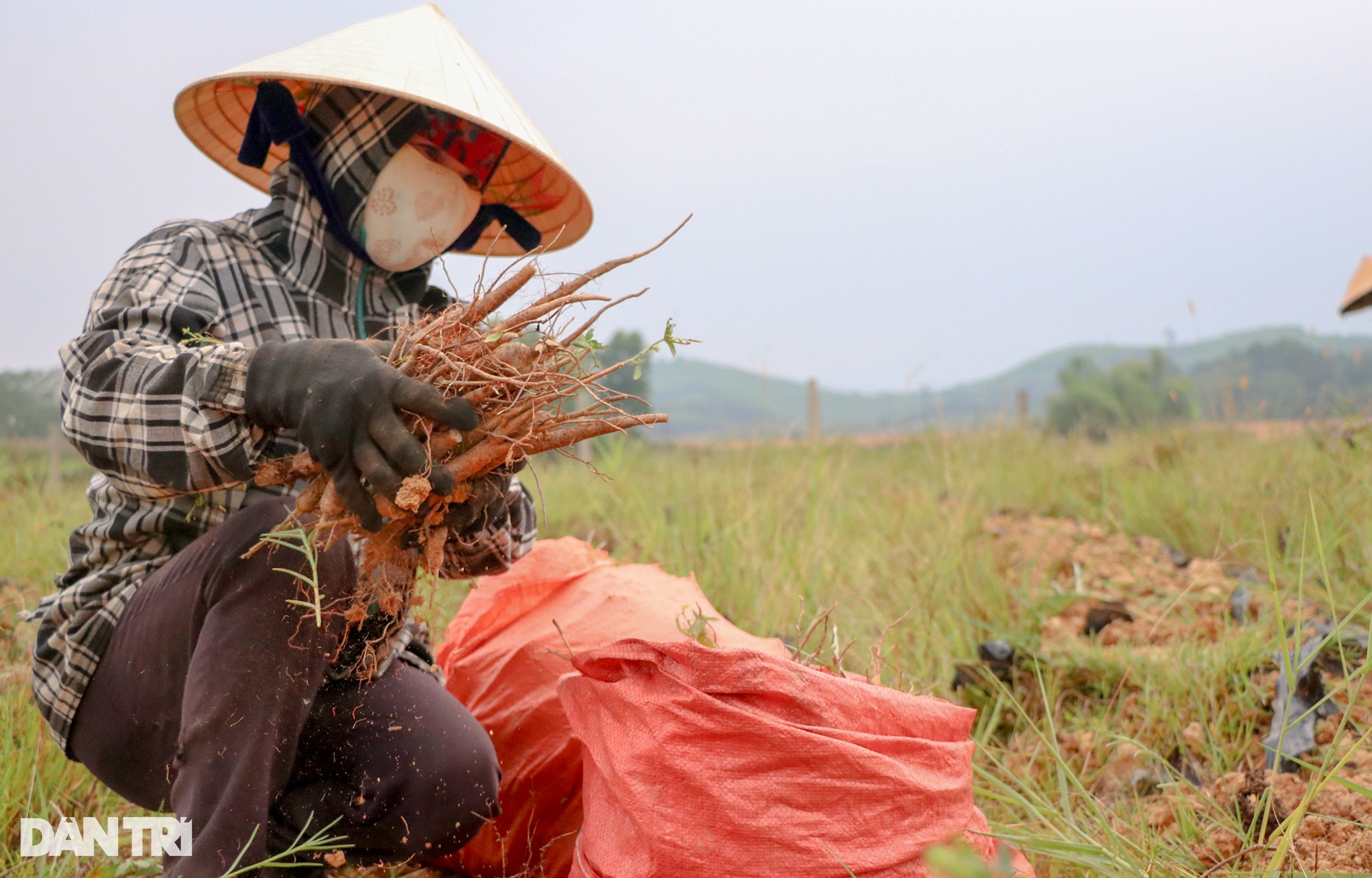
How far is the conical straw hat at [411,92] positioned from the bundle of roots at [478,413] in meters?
0.15

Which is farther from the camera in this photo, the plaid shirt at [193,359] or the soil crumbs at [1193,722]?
the soil crumbs at [1193,722]

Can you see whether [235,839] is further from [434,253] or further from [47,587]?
[47,587]

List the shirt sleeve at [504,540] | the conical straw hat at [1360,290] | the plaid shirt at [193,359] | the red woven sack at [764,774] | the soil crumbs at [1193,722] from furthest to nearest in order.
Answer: the conical straw hat at [1360,290] < the shirt sleeve at [504,540] < the soil crumbs at [1193,722] < the plaid shirt at [193,359] < the red woven sack at [764,774]

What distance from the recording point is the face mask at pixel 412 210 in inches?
65.6

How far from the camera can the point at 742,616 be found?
269cm

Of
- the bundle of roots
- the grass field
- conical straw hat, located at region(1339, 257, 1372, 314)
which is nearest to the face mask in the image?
the bundle of roots

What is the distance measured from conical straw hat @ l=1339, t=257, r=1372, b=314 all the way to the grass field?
1.05 metres

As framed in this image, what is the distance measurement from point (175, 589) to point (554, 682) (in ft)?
2.21

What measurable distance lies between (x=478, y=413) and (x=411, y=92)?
0.64 meters

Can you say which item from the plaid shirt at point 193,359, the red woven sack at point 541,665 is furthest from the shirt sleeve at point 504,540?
the red woven sack at point 541,665

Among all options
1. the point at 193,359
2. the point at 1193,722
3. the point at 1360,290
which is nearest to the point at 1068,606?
the point at 1193,722

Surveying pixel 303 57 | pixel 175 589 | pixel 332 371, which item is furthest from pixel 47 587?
pixel 332 371

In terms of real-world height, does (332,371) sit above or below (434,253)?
below

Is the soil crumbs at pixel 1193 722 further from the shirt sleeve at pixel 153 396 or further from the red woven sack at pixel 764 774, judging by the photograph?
the shirt sleeve at pixel 153 396
